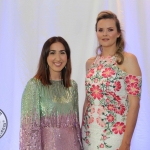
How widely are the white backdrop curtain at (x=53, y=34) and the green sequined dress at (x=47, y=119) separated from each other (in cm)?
81

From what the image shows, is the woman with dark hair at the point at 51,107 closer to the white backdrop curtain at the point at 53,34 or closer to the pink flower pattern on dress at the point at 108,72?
the pink flower pattern on dress at the point at 108,72

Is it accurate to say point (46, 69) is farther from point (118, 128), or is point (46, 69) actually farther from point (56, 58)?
point (118, 128)

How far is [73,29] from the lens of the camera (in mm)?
2482

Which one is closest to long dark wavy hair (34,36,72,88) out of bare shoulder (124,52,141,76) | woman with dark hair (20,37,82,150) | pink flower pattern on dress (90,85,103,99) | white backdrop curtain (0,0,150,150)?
woman with dark hair (20,37,82,150)

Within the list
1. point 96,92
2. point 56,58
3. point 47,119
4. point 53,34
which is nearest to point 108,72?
point 96,92

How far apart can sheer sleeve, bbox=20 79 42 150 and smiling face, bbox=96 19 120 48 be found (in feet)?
1.61

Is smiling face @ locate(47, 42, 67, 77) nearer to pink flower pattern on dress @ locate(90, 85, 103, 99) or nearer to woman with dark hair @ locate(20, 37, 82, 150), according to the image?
woman with dark hair @ locate(20, 37, 82, 150)

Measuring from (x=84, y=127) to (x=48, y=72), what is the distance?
0.38 m

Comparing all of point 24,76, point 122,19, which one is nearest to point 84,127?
point 24,76

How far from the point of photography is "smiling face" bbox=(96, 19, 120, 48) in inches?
70.7

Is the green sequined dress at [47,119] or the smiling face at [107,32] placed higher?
the smiling face at [107,32]

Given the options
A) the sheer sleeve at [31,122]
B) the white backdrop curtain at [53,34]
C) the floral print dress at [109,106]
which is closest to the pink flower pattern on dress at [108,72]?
the floral print dress at [109,106]

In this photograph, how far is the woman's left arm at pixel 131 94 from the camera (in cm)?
170

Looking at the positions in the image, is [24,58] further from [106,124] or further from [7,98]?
[106,124]
